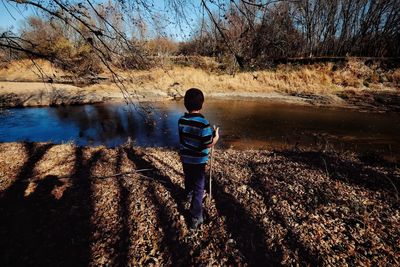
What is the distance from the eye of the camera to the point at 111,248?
336 cm

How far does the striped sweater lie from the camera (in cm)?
332

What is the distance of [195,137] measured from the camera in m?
3.34

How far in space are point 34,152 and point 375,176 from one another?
800 cm

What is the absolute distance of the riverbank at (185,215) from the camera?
3.24 meters

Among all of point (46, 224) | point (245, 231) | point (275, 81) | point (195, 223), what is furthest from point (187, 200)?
point (275, 81)

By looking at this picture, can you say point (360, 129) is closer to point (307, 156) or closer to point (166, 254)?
point (307, 156)

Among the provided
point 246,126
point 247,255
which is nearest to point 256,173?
point 247,255

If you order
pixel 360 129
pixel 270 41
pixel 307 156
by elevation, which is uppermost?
pixel 270 41

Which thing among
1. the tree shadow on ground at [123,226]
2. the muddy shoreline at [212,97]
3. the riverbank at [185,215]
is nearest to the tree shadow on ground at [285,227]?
the riverbank at [185,215]

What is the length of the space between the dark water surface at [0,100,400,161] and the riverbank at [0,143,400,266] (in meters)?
4.25

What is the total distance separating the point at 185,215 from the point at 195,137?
1350 millimetres

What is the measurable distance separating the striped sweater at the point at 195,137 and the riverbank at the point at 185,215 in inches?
42.3

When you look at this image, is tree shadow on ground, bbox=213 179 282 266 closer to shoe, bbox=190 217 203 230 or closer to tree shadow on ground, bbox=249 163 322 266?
tree shadow on ground, bbox=249 163 322 266

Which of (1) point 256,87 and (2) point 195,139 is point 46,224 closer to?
(2) point 195,139
